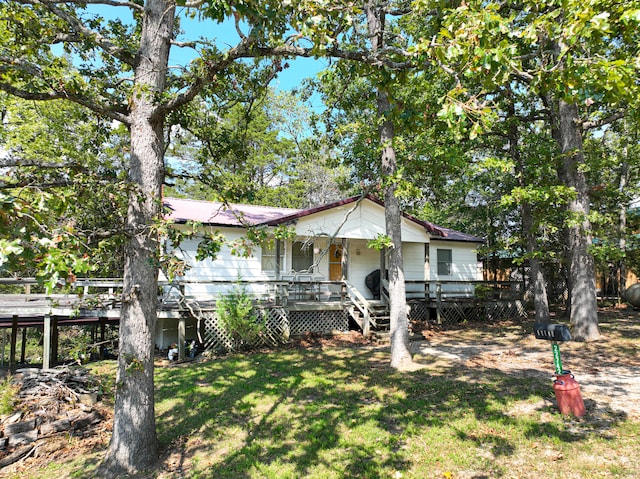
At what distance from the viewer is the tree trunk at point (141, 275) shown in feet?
15.1

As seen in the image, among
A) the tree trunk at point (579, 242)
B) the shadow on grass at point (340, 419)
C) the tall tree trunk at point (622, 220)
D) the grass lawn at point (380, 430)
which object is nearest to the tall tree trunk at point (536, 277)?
the tree trunk at point (579, 242)

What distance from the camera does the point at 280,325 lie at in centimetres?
1194

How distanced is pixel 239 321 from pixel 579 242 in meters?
10.0

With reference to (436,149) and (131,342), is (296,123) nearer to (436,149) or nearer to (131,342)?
(436,149)

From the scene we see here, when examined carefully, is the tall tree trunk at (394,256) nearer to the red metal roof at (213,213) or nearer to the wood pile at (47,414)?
the red metal roof at (213,213)

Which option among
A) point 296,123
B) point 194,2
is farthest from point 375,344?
point 296,123

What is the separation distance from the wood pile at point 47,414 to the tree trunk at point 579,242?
12027 mm

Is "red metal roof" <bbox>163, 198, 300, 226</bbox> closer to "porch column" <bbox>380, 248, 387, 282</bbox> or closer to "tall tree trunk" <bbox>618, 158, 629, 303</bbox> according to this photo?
"porch column" <bbox>380, 248, 387, 282</bbox>

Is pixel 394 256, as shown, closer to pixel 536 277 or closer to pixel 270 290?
pixel 270 290

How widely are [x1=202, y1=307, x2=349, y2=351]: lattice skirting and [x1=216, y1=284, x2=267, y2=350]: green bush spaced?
13 cm

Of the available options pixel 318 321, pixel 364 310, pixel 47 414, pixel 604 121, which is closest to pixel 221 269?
pixel 318 321

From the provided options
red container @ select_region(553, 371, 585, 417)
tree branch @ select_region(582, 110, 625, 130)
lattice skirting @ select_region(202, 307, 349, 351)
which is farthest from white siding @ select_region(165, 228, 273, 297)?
tree branch @ select_region(582, 110, 625, 130)

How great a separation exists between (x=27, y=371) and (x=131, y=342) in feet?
14.3

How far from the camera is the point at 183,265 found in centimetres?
430
